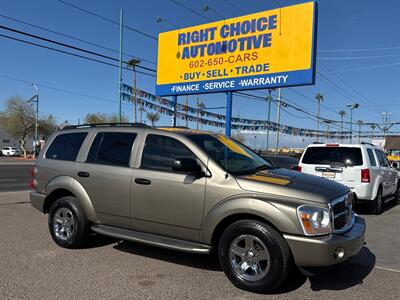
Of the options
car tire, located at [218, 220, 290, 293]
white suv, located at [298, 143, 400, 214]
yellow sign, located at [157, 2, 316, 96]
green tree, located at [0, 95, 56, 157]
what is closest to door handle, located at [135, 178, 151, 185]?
car tire, located at [218, 220, 290, 293]

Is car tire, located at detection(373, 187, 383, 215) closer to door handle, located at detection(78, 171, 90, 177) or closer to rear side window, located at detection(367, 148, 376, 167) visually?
rear side window, located at detection(367, 148, 376, 167)

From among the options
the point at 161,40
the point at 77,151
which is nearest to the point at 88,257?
the point at 77,151

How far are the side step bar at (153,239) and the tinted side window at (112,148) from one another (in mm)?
903

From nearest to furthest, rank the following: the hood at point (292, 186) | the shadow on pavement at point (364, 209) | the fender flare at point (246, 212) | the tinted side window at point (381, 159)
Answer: the fender flare at point (246, 212)
the hood at point (292, 186)
the shadow on pavement at point (364, 209)
the tinted side window at point (381, 159)

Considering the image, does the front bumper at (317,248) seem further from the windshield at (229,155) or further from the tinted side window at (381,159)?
the tinted side window at (381,159)

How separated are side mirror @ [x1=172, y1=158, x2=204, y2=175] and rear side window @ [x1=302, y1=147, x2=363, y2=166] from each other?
6.12 m

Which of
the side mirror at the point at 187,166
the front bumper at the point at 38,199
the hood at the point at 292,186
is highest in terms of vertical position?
the side mirror at the point at 187,166

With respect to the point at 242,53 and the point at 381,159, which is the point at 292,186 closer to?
the point at 381,159

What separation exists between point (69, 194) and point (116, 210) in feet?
3.71

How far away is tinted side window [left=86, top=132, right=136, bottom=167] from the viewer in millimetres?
5562

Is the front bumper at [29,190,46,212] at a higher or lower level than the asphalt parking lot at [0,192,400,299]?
higher

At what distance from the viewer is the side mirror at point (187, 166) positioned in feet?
15.3

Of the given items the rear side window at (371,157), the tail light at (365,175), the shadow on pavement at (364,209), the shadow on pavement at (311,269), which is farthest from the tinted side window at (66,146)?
the shadow on pavement at (364,209)

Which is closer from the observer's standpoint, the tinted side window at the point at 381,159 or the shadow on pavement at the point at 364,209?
the shadow on pavement at the point at 364,209
